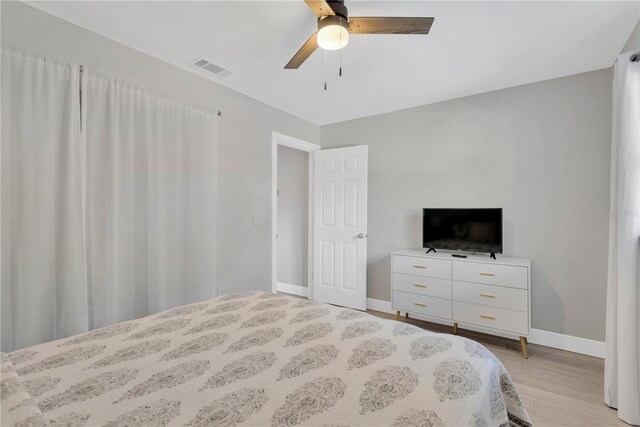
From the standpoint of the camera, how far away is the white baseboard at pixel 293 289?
4379 mm

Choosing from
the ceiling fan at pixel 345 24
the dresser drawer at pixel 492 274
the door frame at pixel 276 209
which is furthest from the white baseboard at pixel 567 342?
the ceiling fan at pixel 345 24

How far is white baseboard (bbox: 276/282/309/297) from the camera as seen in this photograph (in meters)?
4.38

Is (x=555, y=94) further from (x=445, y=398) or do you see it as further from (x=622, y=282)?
(x=445, y=398)

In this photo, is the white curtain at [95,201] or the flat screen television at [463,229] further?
the flat screen television at [463,229]

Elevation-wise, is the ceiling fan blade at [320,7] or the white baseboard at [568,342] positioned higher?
the ceiling fan blade at [320,7]

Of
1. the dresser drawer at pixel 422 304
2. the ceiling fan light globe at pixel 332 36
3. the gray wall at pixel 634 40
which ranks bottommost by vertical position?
the dresser drawer at pixel 422 304

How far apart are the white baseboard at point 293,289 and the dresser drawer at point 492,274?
7.49ft

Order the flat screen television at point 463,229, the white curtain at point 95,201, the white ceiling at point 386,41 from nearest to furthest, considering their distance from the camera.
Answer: the white curtain at point 95,201 < the white ceiling at point 386,41 < the flat screen television at point 463,229

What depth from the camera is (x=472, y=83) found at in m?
2.78

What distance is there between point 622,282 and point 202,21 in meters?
3.14

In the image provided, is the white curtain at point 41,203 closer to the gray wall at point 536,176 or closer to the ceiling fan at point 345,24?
the ceiling fan at point 345,24

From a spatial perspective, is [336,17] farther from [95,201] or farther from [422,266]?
[422,266]

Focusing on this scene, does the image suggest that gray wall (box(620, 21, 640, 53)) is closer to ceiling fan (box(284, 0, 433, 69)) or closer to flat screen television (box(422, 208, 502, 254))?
flat screen television (box(422, 208, 502, 254))

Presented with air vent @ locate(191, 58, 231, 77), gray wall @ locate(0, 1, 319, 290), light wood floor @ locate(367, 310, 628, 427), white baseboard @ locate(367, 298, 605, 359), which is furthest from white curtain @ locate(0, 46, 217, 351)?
white baseboard @ locate(367, 298, 605, 359)
